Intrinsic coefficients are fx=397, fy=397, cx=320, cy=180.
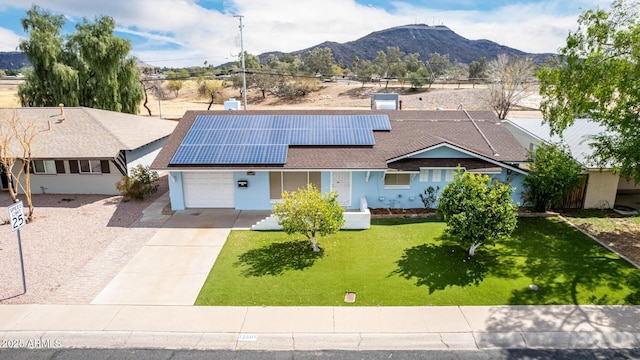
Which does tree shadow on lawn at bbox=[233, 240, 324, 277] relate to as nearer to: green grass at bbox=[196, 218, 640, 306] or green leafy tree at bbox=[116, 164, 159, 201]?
green grass at bbox=[196, 218, 640, 306]

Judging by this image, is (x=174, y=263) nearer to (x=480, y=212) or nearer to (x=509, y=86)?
(x=480, y=212)

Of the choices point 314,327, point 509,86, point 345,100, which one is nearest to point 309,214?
point 314,327

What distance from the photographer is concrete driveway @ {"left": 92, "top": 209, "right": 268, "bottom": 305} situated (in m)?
11.6

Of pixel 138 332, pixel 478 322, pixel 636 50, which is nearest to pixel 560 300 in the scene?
pixel 478 322

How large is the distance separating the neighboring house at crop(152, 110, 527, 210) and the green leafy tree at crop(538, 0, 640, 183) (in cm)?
353

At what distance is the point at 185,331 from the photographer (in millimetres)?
9961

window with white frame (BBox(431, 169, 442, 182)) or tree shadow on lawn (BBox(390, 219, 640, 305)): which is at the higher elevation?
window with white frame (BBox(431, 169, 442, 182))

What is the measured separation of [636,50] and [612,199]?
8.28 metres

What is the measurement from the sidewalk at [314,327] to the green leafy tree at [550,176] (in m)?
7.28

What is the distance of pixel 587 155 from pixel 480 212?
10.2m

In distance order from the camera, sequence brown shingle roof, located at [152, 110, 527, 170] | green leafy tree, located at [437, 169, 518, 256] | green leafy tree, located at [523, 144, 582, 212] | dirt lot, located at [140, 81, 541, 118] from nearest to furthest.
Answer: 1. green leafy tree, located at [437, 169, 518, 256]
2. green leafy tree, located at [523, 144, 582, 212]
3. brown shingle roof, located at [152, 110, 527, 170]
4. dirt lot, located at [140, 81, 541, 118]

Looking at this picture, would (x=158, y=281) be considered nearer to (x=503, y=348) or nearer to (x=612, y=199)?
(x=503, y=348)

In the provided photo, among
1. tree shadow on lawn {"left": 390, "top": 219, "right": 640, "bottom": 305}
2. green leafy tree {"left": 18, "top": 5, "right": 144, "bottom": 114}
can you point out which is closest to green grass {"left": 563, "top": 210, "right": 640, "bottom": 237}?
tree shadow on lawn {"left": 390, "top": 219, "right": 640, "bottom": 305}

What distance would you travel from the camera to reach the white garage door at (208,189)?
60.7ft
